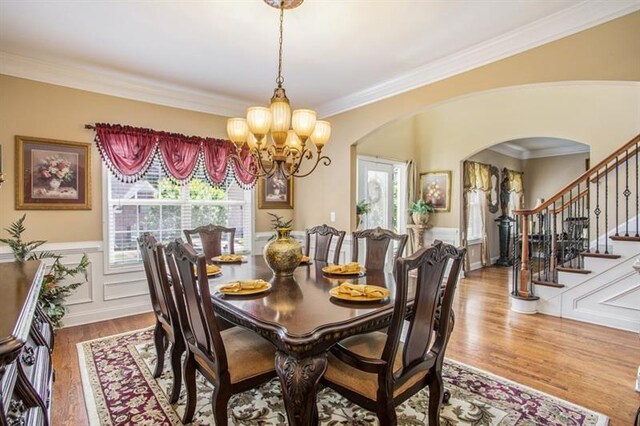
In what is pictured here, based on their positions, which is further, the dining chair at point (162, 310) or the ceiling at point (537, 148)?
the ceiling at point (537, 148)

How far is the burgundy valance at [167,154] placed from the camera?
3.71 metres

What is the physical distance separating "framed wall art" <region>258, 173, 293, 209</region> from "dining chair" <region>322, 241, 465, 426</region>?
11.5 feet

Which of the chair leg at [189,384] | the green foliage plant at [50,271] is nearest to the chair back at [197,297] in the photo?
the chair leg at [189,384]

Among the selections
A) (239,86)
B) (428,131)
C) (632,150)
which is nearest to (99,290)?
(239,86)

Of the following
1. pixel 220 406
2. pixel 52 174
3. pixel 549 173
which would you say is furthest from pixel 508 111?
pixel 52 174

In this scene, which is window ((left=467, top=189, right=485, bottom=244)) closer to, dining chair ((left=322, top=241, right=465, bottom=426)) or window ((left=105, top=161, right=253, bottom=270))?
window ((left=105, top=161, right=253, bottom=270))

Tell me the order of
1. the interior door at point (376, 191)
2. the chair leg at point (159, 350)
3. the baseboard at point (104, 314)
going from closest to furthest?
the chair leg at point (159, 350) → the baseboard at point (104, 314) → the interior door at point (376, 191)

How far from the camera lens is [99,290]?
3.76 metres

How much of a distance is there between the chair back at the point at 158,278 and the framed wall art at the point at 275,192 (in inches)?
107

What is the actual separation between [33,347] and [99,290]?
2189 millimetres

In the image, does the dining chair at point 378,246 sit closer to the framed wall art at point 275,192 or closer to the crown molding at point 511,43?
the crown molding at point 511,43

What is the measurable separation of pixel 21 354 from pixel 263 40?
8.88 feet

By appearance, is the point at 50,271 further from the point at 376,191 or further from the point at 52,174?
the point at 376,191

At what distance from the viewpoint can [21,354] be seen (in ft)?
4.86
